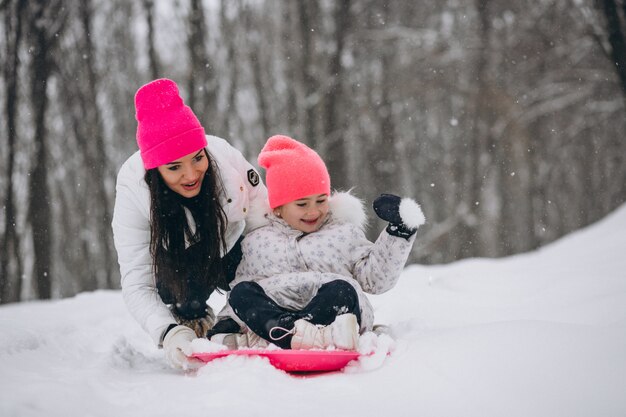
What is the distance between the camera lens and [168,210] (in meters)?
2.70

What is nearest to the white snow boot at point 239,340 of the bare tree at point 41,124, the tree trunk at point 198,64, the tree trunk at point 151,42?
the bare tree at point 41,124

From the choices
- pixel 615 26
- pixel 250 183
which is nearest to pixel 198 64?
pixel 615 26

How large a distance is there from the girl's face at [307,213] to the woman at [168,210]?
0.93 ft

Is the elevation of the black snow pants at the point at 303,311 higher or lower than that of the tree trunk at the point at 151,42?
lower

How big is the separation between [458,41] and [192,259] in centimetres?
1076

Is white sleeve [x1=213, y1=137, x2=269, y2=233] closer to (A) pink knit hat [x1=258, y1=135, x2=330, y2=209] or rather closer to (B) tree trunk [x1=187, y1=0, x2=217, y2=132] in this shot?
(A) pink knit hat [x1=258, y1=135, x2=330, y2=209]

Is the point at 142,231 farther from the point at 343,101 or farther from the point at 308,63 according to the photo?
the point at 343,101

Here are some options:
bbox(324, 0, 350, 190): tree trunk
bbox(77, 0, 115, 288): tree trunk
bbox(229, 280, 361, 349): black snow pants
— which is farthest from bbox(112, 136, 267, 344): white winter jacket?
bbox(77, 0, 115, 288): tree trunk

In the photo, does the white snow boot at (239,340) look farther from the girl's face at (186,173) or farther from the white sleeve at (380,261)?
the girl's face at (186,173)

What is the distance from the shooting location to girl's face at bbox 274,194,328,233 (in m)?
2.84

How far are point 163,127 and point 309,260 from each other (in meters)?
0.92

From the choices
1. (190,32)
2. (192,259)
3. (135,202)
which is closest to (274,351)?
(192,259)

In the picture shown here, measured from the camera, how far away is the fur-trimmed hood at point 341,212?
2.89m

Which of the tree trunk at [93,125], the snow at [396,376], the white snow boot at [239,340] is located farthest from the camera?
the tree trunk at [93,125]
